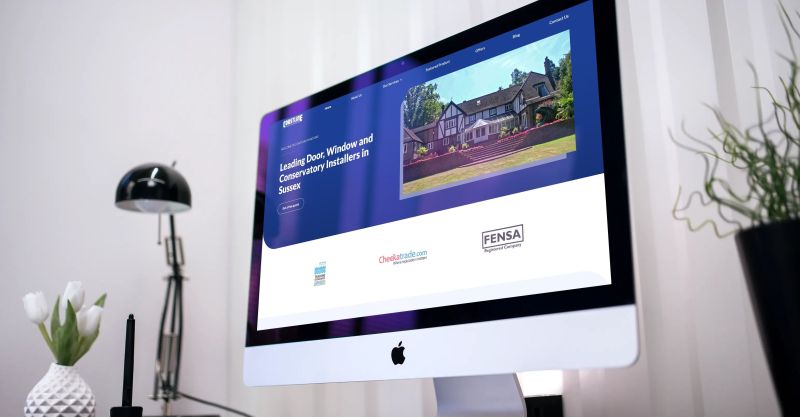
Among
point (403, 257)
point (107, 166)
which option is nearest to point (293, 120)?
point (403, 257)

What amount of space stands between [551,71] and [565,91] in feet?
0.15

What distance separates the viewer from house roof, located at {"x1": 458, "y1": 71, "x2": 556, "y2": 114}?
1015 mm

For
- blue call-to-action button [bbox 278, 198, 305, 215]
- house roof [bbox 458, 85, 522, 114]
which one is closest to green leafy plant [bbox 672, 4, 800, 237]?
house roof [bbox 458, 85, 522, 114]

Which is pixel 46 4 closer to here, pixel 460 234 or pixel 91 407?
pixel 91 407

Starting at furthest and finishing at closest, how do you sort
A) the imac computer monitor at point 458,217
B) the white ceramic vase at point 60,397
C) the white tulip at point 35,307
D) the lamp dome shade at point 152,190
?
the lamp dome shade at point 152,190 < the white tulip at point 35,307 < the white ceramic vase at point 60,397 < the imac computer monitor at point 458,217

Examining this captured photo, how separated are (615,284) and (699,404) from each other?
0.47 m

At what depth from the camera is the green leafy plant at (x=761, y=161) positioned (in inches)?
29.0

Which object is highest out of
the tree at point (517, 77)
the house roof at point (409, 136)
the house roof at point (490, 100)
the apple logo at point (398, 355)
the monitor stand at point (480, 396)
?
the tree at point (517, 77)

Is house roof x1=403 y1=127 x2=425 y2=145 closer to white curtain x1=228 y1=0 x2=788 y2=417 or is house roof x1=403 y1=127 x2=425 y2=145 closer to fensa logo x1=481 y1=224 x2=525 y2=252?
fensa logo x1=481 y1=224 x2=525 y2=252

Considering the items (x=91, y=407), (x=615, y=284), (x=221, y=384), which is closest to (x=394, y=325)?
(x=615, y=284)

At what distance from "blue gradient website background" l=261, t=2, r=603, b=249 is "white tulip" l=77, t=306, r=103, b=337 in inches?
16.0

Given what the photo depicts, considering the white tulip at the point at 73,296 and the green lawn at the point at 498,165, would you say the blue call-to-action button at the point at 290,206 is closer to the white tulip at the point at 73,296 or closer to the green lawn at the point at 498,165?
the green lawn at the point at 498,165

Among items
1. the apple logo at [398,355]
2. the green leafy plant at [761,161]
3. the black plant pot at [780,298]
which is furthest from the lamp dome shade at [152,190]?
the black plant pot at [780,298]

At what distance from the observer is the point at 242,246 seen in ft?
6.92
